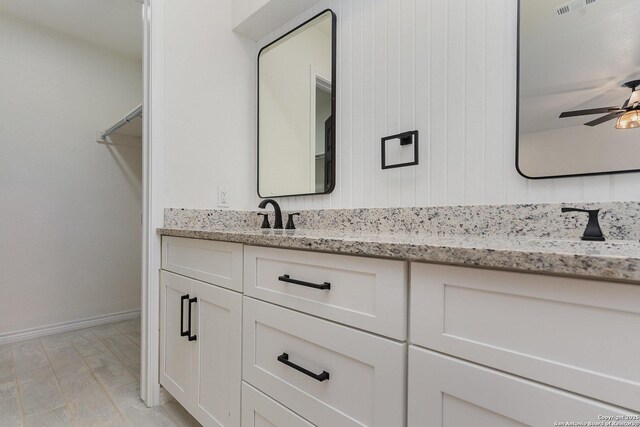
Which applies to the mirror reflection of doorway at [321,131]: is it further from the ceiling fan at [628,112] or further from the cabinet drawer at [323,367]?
the ceiling fan at [628,112]

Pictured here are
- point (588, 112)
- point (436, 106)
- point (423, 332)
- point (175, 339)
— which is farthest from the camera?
point (175, 339)

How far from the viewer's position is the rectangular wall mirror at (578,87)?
0.85m

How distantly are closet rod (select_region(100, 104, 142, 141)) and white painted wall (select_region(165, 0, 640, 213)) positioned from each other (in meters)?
0.66

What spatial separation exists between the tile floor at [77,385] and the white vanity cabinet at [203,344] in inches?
7.7

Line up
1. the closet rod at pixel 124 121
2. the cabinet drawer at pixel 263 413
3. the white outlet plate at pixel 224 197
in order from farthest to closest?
1. the closet rod at pixel 124 121
2. the white outlet plate at pixel 224 197
3. the cabinet drawer at pixel 263 413

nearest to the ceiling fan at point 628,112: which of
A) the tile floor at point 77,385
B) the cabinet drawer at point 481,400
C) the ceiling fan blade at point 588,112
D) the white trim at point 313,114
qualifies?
the ceiling fan blade at point 588,112

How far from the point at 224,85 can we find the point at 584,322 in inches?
75.0

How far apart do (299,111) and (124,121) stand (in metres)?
1.47

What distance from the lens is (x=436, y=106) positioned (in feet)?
3.93

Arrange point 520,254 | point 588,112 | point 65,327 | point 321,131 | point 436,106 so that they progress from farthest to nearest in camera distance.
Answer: point 65,327
point 321,131
point 436,106
point 588,112
point 520,254

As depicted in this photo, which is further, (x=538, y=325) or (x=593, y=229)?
(x=593, y=229)

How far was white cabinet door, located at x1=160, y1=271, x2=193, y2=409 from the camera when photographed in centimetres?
138

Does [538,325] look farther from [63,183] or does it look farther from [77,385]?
[63,183]

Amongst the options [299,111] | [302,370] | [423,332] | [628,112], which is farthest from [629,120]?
[299,111]
